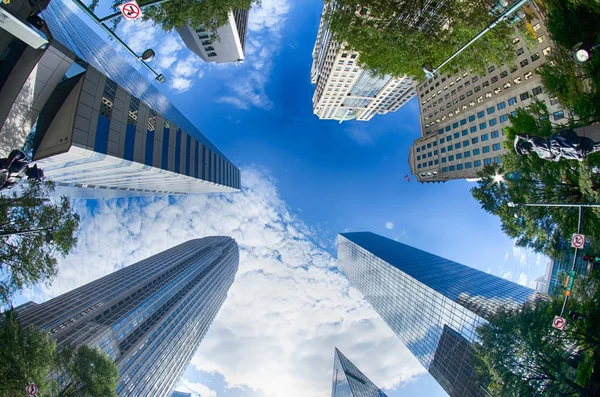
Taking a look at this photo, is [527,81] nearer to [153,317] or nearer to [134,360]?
[134,360]

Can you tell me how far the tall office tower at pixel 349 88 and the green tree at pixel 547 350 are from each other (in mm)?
58543

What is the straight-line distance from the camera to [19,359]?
16.1 meters

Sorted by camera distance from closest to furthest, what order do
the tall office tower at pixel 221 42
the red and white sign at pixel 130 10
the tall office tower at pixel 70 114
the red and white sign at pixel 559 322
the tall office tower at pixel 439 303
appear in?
the red and white sign at pixel 130 10, the red and white sign at pixel 559 322, the tall office tower at pixel 70 114, the tall office tower at pixel 439 303, the tall office tower at pixel 221 42

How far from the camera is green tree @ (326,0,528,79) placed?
20.5 meters

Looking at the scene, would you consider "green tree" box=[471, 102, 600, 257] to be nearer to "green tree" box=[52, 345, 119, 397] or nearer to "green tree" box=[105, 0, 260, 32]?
"green tree" box=[105, 0, 260, 32]

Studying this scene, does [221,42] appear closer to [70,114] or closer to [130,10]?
[70,114]

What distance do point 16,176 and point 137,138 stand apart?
14.9 metres

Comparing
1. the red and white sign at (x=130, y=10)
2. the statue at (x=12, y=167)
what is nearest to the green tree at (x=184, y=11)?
the red and white sign at (x=130, y=10)

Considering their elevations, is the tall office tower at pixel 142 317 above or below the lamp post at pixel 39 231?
below

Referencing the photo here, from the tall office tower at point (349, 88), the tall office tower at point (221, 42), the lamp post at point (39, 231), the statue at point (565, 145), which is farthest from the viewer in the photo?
the tall office tower at point (349, 88)

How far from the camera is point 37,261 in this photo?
14.6 m

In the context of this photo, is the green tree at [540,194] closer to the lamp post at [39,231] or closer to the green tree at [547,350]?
the green tree at [547,350]

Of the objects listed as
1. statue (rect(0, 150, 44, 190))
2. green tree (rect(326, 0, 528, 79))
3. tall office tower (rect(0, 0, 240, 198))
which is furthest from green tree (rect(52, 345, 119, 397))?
green tree (rect(326, 0, 528, 79))

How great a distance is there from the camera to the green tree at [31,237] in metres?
14.0
